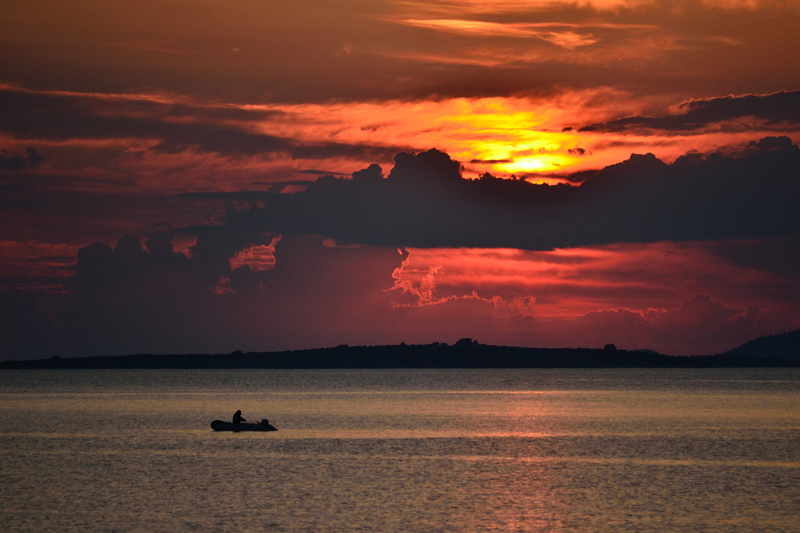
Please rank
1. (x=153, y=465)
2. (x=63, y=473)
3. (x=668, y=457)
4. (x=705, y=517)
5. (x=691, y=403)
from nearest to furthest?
(x=705, y=517), (x=63, y=473), (x=153, y=465), (x=668, y=457), (x=691, y=403)

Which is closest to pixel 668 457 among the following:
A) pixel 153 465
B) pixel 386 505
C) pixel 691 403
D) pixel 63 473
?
pixel 386 505

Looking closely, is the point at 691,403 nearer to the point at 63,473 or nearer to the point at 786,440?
the point at 786,440

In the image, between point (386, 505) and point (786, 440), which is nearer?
point (386, 505)

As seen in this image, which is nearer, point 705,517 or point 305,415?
point 705,517

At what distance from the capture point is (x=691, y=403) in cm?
15075

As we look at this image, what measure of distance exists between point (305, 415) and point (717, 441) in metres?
59.8

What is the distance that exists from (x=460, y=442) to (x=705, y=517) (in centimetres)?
3836

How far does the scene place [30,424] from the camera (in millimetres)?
103000

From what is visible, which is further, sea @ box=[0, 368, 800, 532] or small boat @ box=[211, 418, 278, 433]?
small boat @ box=[211, 418, 278, 433]

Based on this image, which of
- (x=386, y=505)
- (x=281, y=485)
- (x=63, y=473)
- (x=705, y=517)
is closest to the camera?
(x=705, y=517)

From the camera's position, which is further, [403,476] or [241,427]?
[241,427]

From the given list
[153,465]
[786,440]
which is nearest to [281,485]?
[153,465]

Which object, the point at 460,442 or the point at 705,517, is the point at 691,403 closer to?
the point at 460,442

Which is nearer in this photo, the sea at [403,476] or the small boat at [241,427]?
the sea at [403,476]
